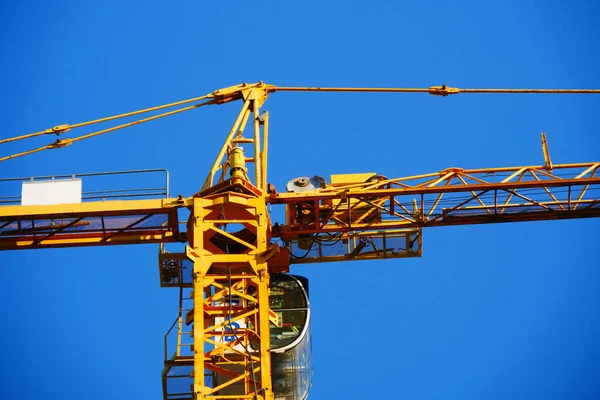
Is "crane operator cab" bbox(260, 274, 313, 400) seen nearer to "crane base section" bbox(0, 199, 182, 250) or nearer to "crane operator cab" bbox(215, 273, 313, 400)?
"crane operator cab" bbox(215, 273, 313, 400)

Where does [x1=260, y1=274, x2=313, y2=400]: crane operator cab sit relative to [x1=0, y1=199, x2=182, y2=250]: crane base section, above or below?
below

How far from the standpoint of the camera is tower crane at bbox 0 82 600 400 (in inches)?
1331

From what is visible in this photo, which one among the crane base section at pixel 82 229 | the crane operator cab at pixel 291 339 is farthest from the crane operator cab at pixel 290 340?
the crane base section at pixel 82 229

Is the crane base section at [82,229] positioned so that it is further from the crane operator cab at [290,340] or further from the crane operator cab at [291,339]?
the crane operator cab at [291,339]

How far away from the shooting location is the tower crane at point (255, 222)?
33812 mm

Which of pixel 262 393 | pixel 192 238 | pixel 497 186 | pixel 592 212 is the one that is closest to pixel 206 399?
pixel 262 393

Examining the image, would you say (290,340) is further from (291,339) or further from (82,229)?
(82,229)

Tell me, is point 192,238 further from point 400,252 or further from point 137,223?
point 400,252

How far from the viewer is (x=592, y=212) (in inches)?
1553

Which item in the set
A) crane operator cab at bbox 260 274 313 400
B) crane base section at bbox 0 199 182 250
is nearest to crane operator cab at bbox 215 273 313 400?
crane operator cab at bbox 260 274 313 400

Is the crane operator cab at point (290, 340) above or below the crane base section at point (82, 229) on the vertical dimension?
below

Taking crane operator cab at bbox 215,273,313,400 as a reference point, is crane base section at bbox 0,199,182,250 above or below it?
above

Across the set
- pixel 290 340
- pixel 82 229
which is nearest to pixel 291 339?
pixel 290 340

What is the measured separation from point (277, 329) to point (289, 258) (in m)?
3.00
